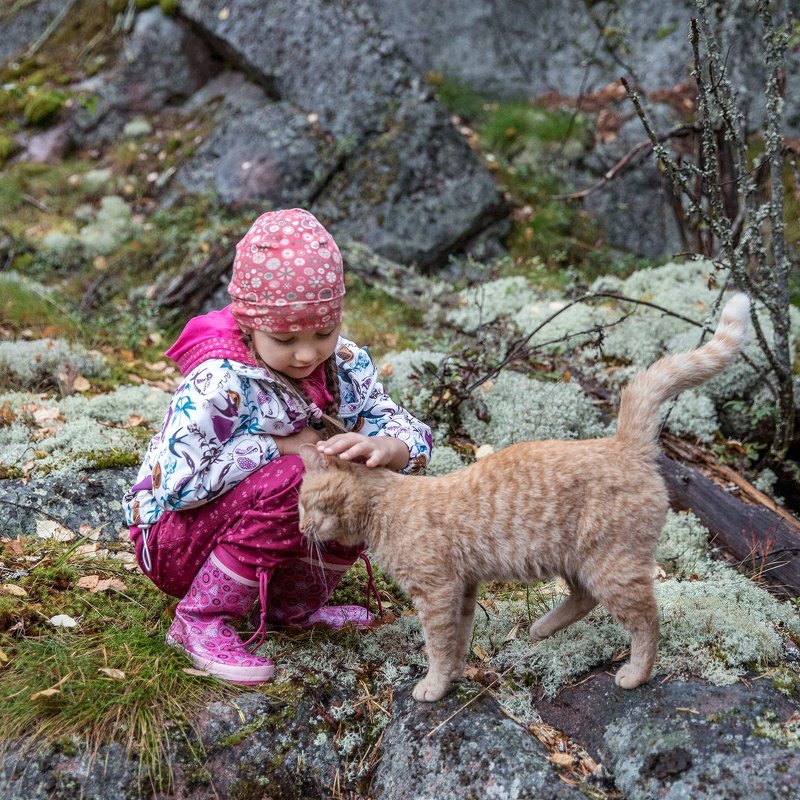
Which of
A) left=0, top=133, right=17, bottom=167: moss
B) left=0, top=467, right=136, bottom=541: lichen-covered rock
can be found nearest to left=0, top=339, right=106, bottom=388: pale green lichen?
left=0, top=467, right=136, bottom=541: lichen-covered rock

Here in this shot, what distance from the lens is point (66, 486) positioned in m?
4.01

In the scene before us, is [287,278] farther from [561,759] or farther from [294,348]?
[561,759]

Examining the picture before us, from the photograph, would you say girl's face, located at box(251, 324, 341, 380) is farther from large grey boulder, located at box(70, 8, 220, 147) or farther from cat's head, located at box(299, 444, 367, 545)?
large grey boulder, located at box(70, 8, 220, 147)

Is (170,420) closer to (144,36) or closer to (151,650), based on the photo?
(151,650)

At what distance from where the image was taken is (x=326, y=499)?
2.72 meters

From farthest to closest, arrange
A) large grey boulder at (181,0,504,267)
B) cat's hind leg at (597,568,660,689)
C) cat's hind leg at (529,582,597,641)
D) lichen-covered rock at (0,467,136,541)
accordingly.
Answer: large grey boulder at (181,0,504,267)
lichen-covered rock at (0,467,136,541)
cat's hind leg at (529,582,597,641)
cat's hind leg at (597,568,660,689)

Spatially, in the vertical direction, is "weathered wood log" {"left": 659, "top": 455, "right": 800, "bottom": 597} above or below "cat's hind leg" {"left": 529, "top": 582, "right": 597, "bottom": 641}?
below

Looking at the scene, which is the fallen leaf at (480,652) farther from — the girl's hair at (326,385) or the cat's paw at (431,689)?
the girl's hair at (326,385)

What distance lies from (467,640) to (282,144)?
6298mm

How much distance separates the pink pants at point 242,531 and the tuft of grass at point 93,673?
33 centimetres

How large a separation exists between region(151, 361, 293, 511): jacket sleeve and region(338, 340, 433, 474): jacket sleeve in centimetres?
42

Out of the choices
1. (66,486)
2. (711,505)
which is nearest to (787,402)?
(711,505)

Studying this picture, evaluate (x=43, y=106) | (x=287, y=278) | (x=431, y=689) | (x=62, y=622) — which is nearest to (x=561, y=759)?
(x=431, y=689)

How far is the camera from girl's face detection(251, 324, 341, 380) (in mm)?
2826
